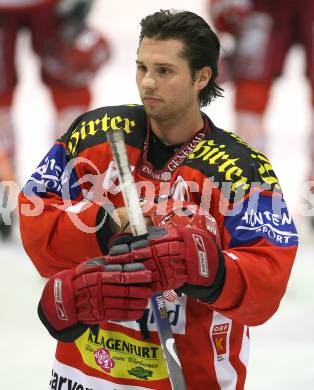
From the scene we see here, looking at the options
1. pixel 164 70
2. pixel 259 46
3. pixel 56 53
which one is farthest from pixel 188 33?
pixel 56 53

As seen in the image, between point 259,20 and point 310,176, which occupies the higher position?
point 259,20

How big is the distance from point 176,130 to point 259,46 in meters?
2.55

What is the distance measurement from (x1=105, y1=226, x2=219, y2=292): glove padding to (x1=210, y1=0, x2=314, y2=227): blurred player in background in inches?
108

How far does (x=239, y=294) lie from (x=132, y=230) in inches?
8.4

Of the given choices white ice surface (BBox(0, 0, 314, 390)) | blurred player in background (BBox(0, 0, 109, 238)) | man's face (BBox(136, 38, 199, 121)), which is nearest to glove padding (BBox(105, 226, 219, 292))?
man's face (BBox(136, 38, 199, 121))

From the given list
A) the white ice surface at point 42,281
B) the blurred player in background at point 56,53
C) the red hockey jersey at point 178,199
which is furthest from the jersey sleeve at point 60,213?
the blurred player in background at point 56,53

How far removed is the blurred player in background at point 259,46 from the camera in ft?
13.9

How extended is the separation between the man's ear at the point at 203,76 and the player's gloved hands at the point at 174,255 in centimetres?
35

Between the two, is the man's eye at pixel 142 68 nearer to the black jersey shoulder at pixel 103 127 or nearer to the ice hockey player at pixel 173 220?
the ice hockey player at pixel 173 220

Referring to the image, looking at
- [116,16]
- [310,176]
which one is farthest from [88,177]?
[116,16]

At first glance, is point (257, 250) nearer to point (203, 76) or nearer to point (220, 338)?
point (220, 338)

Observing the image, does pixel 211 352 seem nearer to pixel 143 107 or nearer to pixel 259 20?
pixel 143 107

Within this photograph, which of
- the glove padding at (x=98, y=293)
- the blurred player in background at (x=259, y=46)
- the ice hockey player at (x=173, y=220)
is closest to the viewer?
the glove padding at (x=98, y=293)

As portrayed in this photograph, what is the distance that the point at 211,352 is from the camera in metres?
1.77
